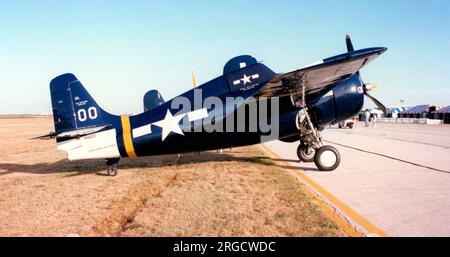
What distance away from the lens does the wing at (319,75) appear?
665cm

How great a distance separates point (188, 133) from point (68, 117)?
3.32 m

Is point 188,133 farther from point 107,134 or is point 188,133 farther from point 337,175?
point 337,175

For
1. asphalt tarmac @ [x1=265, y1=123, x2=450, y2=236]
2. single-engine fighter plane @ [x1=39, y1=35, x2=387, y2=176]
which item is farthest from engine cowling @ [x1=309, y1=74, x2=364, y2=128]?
asphalt tarmac @ [x1=265, y1=123, x2=450, y2=236]

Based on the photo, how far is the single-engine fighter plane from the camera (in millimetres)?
8117

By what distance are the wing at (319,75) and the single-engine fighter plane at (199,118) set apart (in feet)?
0.18

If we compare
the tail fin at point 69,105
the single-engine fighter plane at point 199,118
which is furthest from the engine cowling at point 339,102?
→ the tail fin at point 69,105

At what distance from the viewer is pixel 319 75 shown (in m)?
7.36

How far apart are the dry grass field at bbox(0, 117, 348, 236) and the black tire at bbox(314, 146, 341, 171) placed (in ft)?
3.36

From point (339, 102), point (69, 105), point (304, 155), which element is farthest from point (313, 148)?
Answer: point (69, 105)

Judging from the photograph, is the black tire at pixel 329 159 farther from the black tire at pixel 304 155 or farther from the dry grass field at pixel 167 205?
the black tire at pixel 304 155

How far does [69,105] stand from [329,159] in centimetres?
715

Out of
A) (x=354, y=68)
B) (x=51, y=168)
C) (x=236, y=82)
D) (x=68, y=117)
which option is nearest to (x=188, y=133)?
(x=236, y=82)

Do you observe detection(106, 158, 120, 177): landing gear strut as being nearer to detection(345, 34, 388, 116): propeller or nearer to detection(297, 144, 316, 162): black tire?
detection(297, 144, 316, 162): black tire

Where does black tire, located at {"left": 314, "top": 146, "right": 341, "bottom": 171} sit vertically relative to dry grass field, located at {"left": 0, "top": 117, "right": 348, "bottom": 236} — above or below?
above
